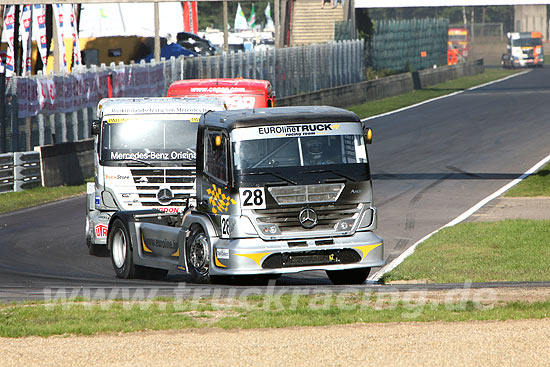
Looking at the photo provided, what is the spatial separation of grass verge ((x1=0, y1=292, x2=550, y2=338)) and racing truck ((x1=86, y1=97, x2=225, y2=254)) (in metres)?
5.22

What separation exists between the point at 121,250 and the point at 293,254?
11.3 feet

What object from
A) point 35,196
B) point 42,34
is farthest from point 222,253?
point 42,34

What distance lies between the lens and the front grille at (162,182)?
1714 centimetres

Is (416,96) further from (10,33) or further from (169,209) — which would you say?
(169,209)

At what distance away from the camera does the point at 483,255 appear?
16.3m

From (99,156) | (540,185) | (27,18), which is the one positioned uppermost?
(27,18)

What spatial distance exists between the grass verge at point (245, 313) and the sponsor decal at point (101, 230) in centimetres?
516

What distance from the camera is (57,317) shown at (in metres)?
11.3

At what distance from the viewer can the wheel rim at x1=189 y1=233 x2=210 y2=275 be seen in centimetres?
1380

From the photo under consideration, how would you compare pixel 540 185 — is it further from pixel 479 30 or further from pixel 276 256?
pixel 479 30

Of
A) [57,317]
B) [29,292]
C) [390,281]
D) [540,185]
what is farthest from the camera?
[540,185]

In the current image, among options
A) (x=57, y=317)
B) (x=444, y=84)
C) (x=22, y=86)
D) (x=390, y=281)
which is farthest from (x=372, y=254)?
(x=444, y=84)

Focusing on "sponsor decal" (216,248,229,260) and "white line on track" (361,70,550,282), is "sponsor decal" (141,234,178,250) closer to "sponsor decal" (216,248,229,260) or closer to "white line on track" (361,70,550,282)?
"sponsor decal" (216,248,229,260)

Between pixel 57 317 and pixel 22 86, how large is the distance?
17024 millimetres
